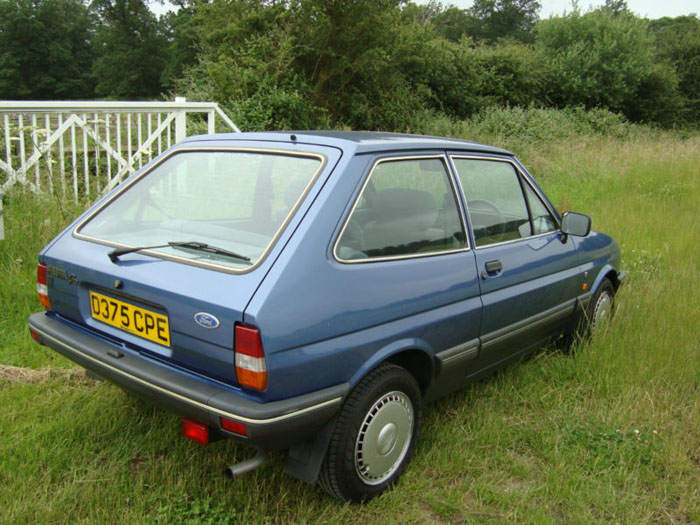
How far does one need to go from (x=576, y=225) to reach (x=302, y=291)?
2.42 metres

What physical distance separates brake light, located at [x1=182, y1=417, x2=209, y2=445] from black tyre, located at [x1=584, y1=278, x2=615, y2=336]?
2969 mm

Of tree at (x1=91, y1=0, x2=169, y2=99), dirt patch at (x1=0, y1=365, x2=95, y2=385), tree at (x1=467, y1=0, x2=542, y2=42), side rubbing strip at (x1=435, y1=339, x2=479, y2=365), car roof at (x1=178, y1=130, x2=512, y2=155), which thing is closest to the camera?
car roof at (x1=178, y1=130, x2=512, y2=155)

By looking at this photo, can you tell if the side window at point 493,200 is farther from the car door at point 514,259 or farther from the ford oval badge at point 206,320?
the ford oval badge at point 206,320

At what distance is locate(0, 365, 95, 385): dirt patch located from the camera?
138 inches

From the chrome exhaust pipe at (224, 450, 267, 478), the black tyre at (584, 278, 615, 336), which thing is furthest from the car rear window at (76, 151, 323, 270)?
the black tyre at (584, 278, 615, 336)

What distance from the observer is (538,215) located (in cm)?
388

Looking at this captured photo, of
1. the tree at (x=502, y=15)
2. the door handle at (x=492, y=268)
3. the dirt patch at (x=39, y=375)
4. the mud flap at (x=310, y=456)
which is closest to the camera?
the mud flap at (x=310, y=456)

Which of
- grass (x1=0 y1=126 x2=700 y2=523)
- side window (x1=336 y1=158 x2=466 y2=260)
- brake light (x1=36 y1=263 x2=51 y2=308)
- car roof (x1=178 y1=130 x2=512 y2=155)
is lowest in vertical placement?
grass (x1=0 y1=126 x2=700 y2=523)

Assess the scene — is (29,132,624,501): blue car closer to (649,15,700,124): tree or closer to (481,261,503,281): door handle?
(481,261,503,281): door handle

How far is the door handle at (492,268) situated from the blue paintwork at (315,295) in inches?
1.3

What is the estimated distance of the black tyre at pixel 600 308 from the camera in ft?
14.2

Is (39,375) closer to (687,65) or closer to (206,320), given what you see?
(206,320)

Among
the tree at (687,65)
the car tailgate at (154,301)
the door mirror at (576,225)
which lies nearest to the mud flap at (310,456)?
the car tailgate at (154,301)

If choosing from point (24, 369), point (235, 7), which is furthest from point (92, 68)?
point (24, 369)
